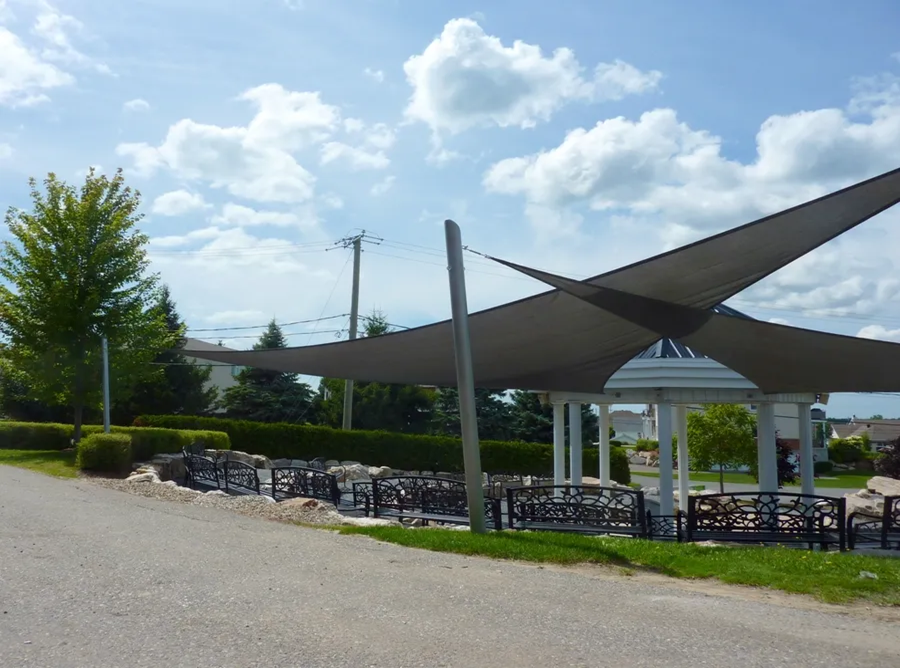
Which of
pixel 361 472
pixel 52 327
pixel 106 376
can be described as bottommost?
pixel 361 472

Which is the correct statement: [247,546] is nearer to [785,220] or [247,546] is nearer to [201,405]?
[785,220]

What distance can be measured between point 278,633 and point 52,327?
53.5 feet

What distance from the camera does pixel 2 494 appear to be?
11617 mm

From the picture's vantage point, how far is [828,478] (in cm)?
3606

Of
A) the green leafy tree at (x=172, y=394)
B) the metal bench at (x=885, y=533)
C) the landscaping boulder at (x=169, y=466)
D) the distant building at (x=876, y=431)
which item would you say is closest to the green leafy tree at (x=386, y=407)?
the green leafy tree at (x=172, y=394)

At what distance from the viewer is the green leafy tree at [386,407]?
32469 mm

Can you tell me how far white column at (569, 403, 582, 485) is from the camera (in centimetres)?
1299

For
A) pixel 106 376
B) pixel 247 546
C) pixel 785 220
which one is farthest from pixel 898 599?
pixel 106 376

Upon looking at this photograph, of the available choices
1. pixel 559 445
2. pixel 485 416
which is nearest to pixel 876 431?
pixel 485 416

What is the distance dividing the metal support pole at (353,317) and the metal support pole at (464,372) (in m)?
18.6

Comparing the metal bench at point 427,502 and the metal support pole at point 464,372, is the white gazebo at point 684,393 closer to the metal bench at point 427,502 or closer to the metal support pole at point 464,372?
the metal bench at point 427,502

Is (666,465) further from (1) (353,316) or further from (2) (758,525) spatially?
(1) (353,316)

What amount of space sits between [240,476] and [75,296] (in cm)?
756

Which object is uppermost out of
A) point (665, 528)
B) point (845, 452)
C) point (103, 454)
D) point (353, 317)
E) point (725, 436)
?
point (353, 317)
